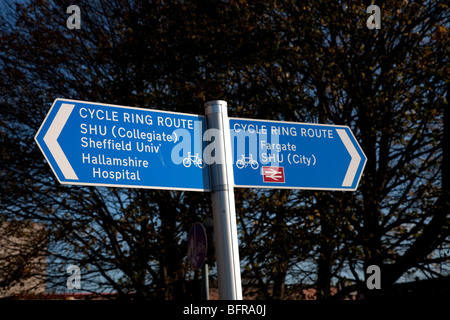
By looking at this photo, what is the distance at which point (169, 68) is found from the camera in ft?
37.9

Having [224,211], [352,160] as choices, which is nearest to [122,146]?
[224,211]

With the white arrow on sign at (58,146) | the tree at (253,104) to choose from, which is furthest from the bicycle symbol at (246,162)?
the tree at (253,104)

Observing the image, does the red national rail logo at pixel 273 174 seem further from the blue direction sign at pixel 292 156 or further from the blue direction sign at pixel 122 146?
the blue direction sign at pixel 122 146

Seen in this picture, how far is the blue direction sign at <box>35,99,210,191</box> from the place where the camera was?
3.39 metres

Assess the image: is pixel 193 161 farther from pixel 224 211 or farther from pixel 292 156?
pixel 292 156

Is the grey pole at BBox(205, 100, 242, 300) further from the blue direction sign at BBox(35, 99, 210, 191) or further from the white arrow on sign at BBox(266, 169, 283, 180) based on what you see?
the white arrow on sign at BBox(266, 169, 283, 180)

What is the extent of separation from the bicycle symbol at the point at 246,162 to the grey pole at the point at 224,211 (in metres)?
0.08

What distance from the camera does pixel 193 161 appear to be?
377 centimetres

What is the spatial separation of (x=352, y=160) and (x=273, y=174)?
707mm

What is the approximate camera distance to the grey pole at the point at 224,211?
3609 mm

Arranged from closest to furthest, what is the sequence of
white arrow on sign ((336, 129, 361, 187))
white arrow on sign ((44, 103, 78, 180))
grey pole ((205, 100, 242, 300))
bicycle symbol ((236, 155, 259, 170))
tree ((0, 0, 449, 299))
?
1. white arrow on sign ((44, 103, 78, 180))
2. grey pole ((205, 100, 242, 300))
3. bicycle symbol ((236, 155, 259, 170))
4. white arrow on sign ((336, 129, 361, 187))
5. tree ((0, 0, 449, 299))

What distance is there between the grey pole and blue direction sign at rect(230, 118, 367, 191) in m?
0.10

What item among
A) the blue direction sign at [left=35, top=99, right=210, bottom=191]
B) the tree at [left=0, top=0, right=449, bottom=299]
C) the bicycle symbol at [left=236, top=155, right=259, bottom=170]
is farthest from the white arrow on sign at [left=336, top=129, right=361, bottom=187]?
the tree at [left=0, top=0, right=449, bottom=299]
